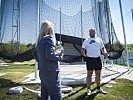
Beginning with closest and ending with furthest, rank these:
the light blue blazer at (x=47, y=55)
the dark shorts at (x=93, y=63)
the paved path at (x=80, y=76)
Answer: the light blue blazer at (x=47, y=55) < the dark shorts at (x=93, y=63) < the paved path at (x=80, y=76)

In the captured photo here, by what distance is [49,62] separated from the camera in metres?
3.96

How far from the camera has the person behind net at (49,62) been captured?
3914 millimetres

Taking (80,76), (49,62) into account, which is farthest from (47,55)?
(80,76)

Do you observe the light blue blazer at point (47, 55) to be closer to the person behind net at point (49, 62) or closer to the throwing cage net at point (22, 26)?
the person behind net at point (49, 62)

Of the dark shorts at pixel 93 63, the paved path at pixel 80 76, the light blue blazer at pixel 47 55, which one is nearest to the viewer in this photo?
the light blue blazer at pixel 47 55

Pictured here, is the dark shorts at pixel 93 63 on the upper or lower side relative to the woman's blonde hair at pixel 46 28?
lower

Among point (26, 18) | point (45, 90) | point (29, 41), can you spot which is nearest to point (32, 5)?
point (26, 18)

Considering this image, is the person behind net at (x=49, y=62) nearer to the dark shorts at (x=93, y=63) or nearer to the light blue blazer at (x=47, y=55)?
the light blue blazer at (x=47, y=55)

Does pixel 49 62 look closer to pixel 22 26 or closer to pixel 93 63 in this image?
pixel 93 63

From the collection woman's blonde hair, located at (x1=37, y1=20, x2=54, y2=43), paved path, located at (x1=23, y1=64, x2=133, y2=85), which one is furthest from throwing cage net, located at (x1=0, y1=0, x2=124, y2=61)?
woman's blonde hair, located at (x1=37, y1=20, x2=54, y2=43)

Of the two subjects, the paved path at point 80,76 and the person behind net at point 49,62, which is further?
the paved path at point 80,76

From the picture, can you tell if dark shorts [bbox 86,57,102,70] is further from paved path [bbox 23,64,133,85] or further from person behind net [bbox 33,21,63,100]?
person behind net [bbox 33,21,63,100]

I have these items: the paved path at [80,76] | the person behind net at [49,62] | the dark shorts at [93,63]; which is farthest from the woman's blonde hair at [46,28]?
the paved path at [80,76]

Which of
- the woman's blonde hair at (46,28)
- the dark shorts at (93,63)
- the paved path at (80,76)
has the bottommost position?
the paved path at (80,76)
